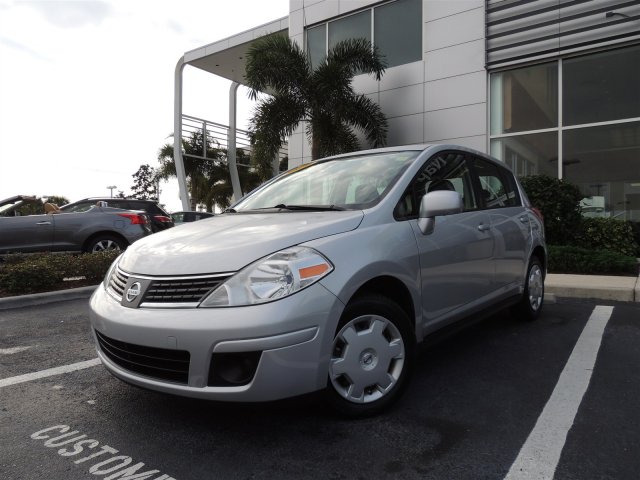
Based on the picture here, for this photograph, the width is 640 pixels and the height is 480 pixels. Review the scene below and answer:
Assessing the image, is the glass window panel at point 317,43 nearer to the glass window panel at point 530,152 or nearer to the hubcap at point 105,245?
the glass window panel at point 530,152

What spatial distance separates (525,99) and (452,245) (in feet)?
30.7

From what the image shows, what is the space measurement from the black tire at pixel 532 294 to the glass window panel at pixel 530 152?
6364 millimetres

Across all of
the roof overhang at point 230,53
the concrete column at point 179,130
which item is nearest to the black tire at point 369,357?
the roof overhang at point 230,53

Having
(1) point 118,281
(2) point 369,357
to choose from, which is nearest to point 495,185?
(2) point 369,357

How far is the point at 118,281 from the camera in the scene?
2.72m

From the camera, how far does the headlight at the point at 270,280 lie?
2.22m

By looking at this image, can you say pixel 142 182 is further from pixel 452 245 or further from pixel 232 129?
pixel 452 245

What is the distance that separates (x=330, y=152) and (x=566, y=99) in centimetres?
540

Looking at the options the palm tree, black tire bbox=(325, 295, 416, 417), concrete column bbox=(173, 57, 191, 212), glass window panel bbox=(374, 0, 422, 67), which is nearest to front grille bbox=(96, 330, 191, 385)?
black tire bbox=(325, 295, 416, 417)

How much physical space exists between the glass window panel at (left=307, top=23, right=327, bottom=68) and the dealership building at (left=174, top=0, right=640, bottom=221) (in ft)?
2.06

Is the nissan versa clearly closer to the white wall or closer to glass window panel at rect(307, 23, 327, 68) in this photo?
the white wall

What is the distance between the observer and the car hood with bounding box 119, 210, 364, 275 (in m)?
2.36

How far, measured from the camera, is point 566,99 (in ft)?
34.8

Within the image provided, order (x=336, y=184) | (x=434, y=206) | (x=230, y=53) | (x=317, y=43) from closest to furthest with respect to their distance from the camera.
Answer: (x=434, y=206) < (x=336, y=184) < (x=317, y=43) < (x=230, y=53)
